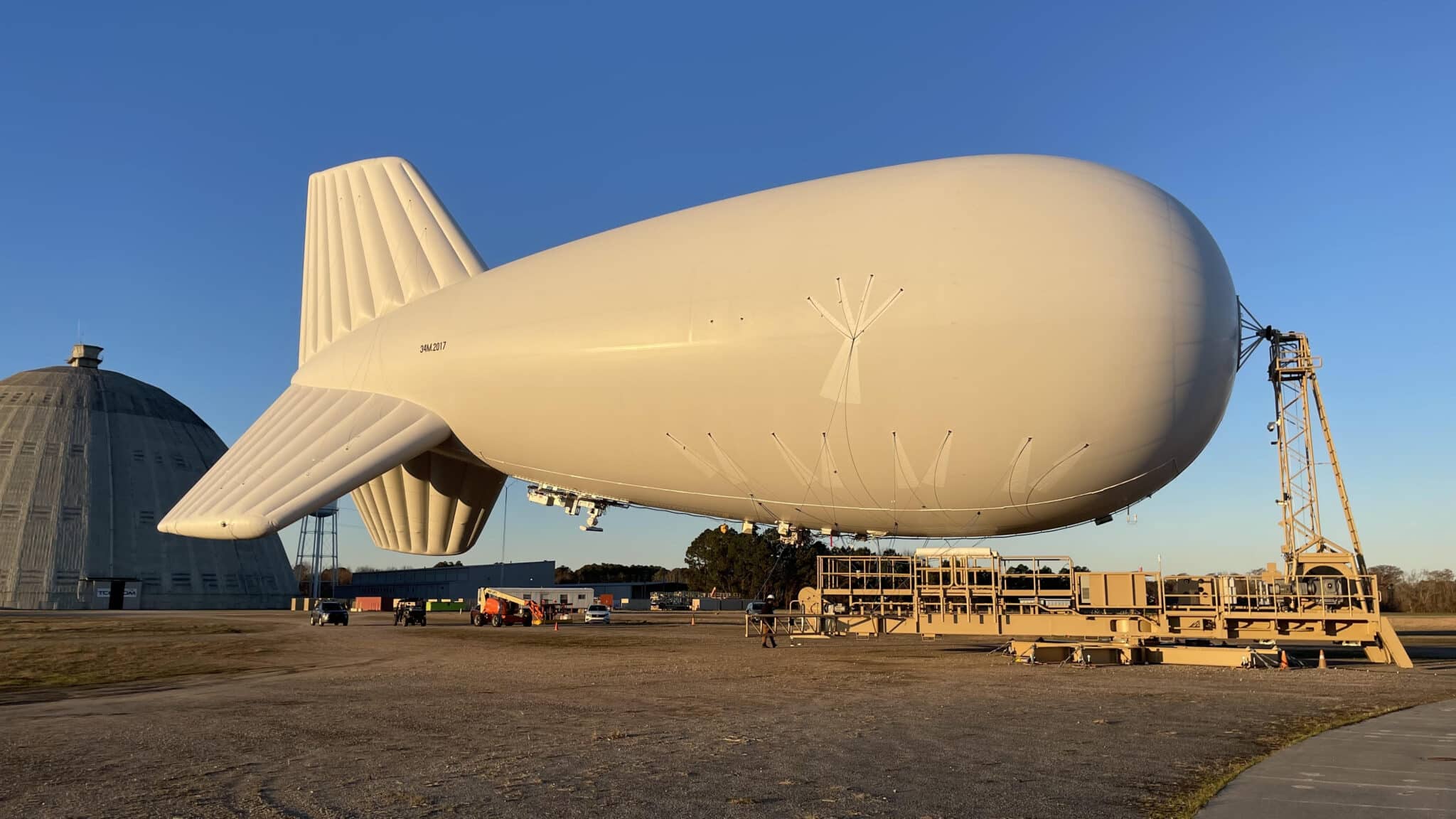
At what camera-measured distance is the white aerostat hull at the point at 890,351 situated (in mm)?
15453

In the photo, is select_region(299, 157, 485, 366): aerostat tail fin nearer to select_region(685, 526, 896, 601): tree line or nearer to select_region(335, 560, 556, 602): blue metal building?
select_region(685, 526, 896, 601): tree line

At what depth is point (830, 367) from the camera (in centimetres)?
1634

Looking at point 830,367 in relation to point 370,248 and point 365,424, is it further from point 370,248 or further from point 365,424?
point 370,248

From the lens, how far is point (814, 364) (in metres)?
16.4

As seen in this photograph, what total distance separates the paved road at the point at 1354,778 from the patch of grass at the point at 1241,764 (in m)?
0.12

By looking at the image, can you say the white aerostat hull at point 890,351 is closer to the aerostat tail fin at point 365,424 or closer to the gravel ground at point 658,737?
the aerostat tail fin at point 365,424

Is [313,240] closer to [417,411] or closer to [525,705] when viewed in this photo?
[417,411]

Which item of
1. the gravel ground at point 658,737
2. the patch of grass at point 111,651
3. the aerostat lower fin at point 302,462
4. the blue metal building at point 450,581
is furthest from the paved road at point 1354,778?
the blue metal building at point 450,581

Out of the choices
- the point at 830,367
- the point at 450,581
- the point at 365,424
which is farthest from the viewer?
the point at 450,581

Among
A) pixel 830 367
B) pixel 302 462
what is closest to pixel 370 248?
pixel 302 462

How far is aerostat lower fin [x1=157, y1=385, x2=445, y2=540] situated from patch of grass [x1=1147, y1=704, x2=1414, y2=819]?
1628 centimetres

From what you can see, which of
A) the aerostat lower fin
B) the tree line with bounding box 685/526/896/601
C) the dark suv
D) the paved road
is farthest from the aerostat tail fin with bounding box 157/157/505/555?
the tree line with bounding box 685/526/896/601

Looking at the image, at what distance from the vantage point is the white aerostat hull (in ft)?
50.7

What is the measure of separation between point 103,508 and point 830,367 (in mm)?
77841
